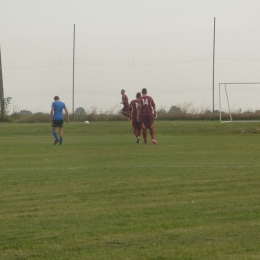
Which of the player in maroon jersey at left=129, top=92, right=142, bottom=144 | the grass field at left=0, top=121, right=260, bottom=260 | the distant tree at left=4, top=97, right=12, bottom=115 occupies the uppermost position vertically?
the distant tree at left=4, top=97, right=12, bottom=115

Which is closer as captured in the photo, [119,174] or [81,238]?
[81,238]

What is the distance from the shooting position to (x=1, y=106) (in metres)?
41.2

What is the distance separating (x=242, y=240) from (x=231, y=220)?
1049mm

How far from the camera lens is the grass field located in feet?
22.2

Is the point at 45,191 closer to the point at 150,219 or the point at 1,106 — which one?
the point at 150,219

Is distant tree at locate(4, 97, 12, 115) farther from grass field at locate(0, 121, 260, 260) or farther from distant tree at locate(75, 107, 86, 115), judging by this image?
grass field at locate(0, 121, 260, 260)

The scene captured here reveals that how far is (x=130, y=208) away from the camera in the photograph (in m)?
9.02

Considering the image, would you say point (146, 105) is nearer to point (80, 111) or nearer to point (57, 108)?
point (57, 108)

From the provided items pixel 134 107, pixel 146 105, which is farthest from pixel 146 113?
pixel 134 107

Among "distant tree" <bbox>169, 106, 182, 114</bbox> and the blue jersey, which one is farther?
"distant tree" <bbox>169, 106, 182, 114</bbox>

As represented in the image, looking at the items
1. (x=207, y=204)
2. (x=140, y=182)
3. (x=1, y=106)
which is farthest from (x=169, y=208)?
(x=1, y=106)

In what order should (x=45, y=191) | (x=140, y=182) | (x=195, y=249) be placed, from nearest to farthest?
(x=195, y=249)
(x=45, y=191)
(x=140, y=182)

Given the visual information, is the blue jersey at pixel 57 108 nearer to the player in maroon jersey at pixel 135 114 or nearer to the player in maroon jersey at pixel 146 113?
the player in maroon jersey at pixel 135 114

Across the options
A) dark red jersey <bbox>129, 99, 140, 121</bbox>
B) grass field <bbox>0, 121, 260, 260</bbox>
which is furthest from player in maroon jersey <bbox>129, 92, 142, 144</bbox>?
grass field <bbox>0, 121, 260, 260</bbox>
